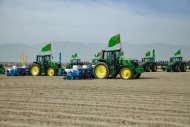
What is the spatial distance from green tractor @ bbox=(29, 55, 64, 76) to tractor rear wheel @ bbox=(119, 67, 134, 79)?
5011 millimetres

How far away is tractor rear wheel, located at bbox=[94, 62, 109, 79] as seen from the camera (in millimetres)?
14008

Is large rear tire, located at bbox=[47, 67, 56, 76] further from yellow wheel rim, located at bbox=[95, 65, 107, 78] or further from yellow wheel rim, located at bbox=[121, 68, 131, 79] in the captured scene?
yellow wheel rim, located at bbox=[121, 68, 131, 79]

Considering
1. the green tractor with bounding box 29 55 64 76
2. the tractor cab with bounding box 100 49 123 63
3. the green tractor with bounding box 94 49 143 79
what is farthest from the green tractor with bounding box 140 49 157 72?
the tractor cab with bounding box 100 49 123 63

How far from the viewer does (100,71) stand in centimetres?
1427

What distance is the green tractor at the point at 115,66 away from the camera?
45.0 feet

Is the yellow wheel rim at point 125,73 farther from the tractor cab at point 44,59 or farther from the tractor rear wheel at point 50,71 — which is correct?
the tractor cab at point 44,59

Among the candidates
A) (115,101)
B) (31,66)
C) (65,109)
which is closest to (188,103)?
(115,101)

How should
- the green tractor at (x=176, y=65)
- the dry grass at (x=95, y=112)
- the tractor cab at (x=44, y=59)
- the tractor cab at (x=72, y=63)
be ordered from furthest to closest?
the green tractor at (x=176, y=65) < the tractor cab at (x=72, y=63) < the tractor cab at (x=44, y=59) < the dry grass at (x=95, y=112)

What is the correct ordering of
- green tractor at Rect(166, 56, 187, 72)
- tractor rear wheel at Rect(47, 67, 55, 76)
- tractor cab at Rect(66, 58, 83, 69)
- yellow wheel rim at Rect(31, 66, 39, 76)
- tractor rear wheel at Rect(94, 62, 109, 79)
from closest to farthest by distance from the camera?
tractor rear wheel at Rect(94, 62, 109, 79), tractor rear wheel at Rect(47, 67, 55, 76), yellow wheel rim at Rect(31, 66, 39, 76), tractor cab at Rect(66, 58, 83, 69), green tractor at Rect(166, 56, 187, 72)

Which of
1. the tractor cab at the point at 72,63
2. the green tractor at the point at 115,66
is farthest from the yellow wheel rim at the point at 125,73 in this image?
the tractor cab at the point at 72,63

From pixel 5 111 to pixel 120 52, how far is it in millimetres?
9545

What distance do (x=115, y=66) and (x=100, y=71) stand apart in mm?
817

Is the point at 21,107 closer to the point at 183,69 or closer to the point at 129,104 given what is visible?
the point at 129,104

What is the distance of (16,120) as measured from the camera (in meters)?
4.46
